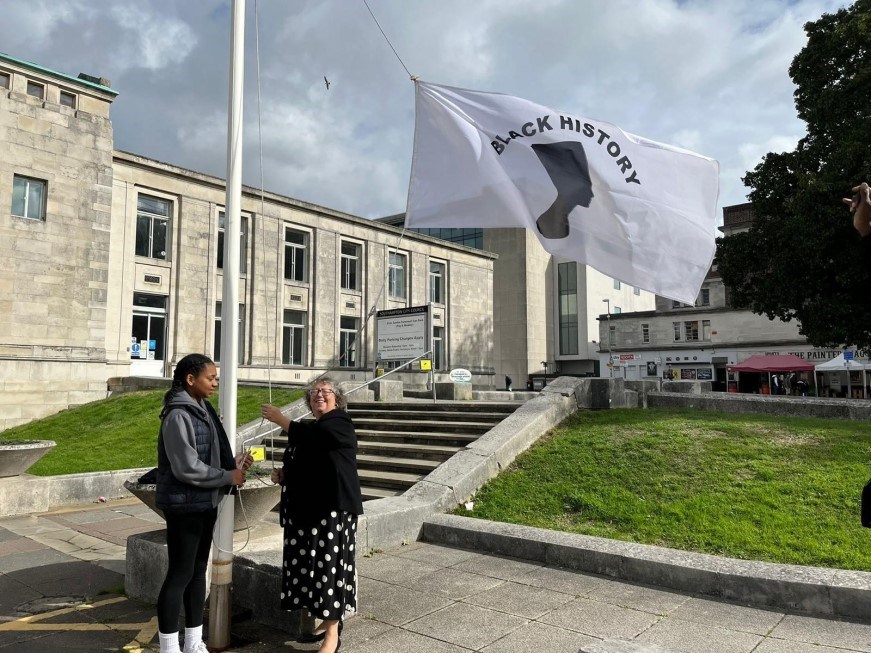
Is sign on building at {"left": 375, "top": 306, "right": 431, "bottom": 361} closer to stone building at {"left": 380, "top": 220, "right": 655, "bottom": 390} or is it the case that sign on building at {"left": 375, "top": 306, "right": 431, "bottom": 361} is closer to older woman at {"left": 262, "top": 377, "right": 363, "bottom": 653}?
older woman at {"left": 262, "top": 377, "right": 363, "bottom": 653}

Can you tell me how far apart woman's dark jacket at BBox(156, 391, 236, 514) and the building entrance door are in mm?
27027

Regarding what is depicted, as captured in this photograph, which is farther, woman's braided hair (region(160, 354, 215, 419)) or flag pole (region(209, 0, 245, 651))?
flag pole (region(209, 0, 245, 651))

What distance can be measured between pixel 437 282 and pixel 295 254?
1306 cm

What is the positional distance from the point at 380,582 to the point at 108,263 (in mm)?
24790

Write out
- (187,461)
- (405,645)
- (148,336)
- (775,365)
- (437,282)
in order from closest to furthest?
1. (187,461)
2. (405,645)
3. (148,336)
4. (775,365)
5. (437,282)

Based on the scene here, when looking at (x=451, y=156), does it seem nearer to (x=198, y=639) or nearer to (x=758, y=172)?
(x=198, y=639)

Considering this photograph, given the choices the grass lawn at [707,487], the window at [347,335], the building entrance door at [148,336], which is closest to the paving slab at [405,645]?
the grass lawn at [707,487]

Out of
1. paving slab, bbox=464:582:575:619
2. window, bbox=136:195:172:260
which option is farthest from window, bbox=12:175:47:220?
paving slab, bbox=464:582:575:619

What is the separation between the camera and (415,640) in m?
4.73

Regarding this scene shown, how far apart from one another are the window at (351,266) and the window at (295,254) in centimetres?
319

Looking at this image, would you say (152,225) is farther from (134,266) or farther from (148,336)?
(148,336)

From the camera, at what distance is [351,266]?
40531 mm

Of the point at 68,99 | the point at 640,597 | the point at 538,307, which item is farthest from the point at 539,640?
the point at 538,307

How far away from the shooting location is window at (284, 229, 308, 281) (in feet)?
120
